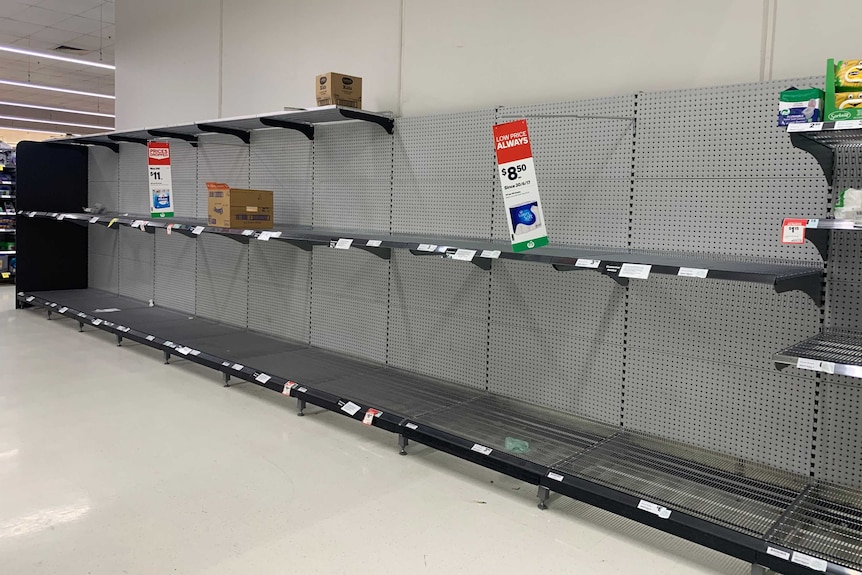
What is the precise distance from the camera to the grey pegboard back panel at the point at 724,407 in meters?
3.00

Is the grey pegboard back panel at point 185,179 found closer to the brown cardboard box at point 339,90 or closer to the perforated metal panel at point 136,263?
the perforated metal panel at point 136,263

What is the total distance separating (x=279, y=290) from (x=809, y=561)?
4524mm

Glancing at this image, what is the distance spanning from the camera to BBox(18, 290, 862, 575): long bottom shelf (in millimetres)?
2443

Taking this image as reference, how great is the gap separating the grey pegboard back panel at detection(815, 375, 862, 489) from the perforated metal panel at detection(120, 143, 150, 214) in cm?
723

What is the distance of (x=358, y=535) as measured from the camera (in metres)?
2.85

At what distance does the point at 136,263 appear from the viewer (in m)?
7.85

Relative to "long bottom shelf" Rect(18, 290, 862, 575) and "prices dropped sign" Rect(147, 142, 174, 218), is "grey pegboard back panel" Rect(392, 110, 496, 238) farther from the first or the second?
"prices dropped sign" Rect(147, 142, 174, 218)

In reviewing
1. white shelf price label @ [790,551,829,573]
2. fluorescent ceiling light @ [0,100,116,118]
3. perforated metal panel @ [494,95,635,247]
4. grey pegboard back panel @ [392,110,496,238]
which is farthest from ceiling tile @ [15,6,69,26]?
white shelf price label @ [790,551,829,573]

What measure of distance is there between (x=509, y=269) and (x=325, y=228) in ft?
6.05

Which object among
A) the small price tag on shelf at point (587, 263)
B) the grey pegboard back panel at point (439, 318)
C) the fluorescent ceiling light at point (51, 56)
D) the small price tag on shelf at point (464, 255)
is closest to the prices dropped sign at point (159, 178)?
the grey pegboard back panel at point (439, 318)

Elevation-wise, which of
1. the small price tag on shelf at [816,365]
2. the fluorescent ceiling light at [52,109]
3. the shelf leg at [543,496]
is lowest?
the shelf leg at [543,496]

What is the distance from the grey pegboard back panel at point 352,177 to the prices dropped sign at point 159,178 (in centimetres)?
141

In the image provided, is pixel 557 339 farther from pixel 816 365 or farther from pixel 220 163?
pixel 220 163

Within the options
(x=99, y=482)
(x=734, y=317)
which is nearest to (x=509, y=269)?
(x=734, y=317)
